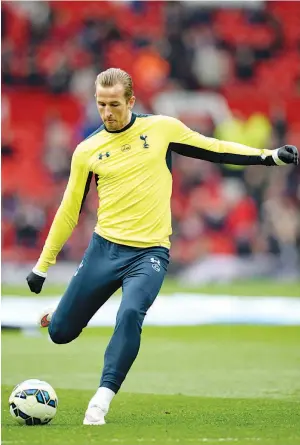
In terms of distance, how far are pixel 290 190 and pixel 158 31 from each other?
582cm

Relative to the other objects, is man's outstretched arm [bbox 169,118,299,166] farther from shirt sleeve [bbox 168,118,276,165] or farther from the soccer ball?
the soccer ball

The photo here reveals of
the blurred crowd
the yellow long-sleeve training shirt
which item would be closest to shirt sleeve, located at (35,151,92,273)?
the yellow long-sleeve training shirt

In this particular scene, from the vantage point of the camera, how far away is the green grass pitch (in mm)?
6359

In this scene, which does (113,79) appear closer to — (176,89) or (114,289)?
(114,289)

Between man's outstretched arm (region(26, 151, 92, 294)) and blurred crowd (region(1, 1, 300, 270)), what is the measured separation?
15335 millimetres

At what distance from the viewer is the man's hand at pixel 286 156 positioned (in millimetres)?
7160

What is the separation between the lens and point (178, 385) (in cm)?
949

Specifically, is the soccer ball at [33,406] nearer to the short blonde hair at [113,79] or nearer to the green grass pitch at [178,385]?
the green grass pitch at [178,385]

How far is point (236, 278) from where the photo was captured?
22.6 m

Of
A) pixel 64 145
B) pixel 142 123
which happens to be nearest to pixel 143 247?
pixel 142 123

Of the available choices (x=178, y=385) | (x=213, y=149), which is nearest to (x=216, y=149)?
(x=213, y=149)

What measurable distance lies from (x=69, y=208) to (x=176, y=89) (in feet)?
66.3

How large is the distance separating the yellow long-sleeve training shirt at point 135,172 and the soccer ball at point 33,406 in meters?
1.06

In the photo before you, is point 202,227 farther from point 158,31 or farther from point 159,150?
point 159,150
